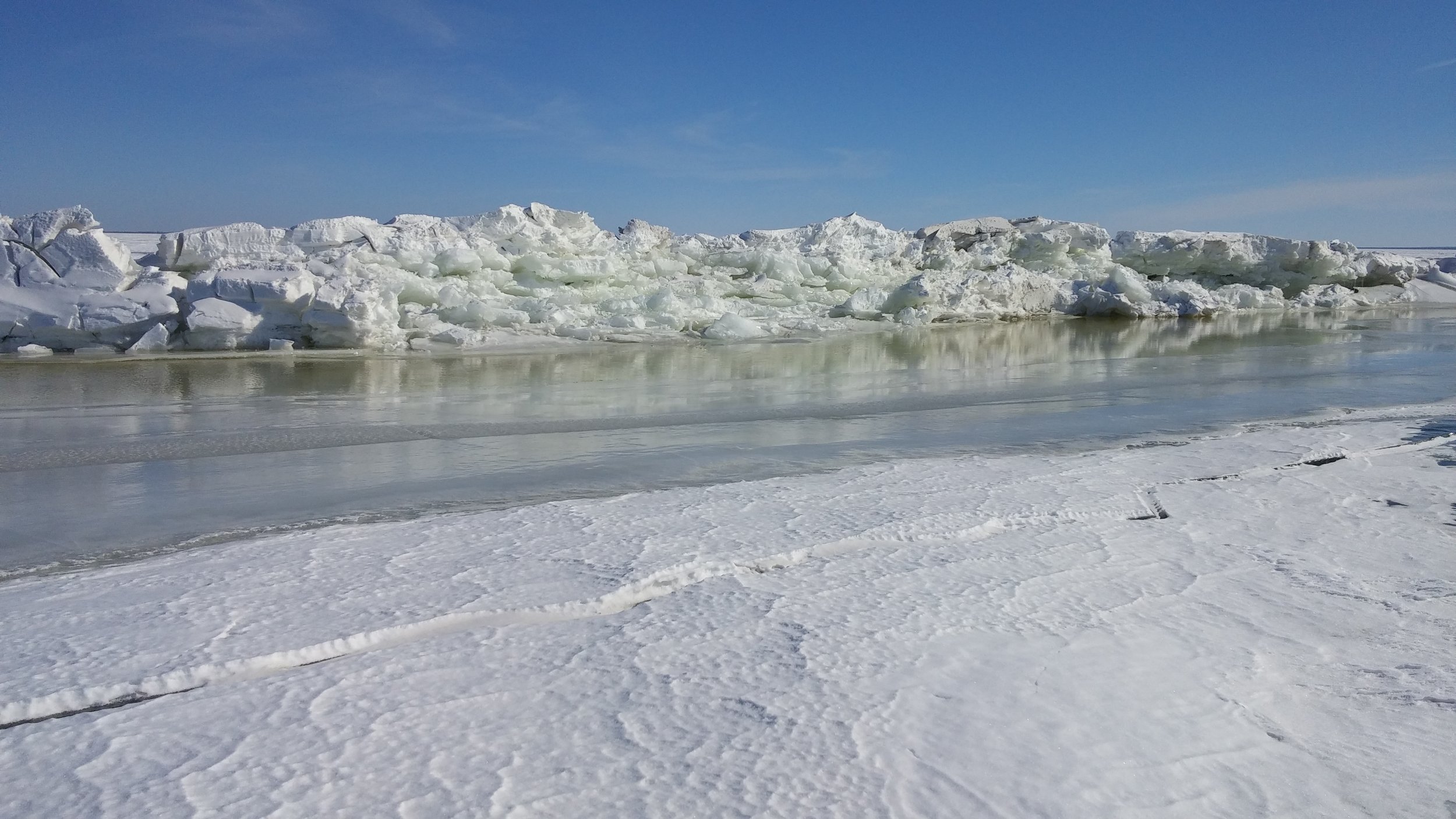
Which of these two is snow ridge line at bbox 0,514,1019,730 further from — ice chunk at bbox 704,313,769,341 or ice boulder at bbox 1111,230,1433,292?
ice boulder at bbox 1111,230,1433,292

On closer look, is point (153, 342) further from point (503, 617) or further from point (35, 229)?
point (503, 617)

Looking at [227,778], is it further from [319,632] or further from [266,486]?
[266,486]

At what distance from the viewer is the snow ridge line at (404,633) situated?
1.76m

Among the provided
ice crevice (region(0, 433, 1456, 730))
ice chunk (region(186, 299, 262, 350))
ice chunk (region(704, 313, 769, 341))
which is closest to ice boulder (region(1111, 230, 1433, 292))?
ice chunk (region(704, 313, 769, 341))

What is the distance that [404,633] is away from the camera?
81.9 inches

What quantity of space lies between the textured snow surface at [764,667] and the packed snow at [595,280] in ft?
27.5

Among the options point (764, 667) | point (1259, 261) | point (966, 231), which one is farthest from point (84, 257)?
point (1259, 261)

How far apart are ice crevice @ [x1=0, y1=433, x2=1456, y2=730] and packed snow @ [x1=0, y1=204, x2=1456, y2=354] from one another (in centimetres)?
864

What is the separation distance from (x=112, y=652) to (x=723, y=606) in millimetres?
1280

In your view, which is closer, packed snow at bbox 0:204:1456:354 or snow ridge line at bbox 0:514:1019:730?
snow ridge line at bbox 0:514:1019:730

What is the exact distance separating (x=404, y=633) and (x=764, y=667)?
0.80m

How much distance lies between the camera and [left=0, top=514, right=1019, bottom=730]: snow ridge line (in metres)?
1.76

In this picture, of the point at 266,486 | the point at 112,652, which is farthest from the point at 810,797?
the point at 266,486

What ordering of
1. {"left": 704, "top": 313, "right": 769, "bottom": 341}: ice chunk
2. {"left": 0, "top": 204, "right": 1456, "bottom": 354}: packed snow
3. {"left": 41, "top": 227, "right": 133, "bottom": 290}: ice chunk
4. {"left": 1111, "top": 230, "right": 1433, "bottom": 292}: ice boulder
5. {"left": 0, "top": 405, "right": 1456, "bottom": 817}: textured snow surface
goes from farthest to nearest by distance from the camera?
{"left": 1111, "top": 230, "right": 1433, "bottom": 292}: ice boulder < {"left": 704, "top": 313, "right": 769, "bottom": 341}: ice chunk < {"left": 41, "top": 227, "right": 133, "bottom": 290}: ice chunk < {"left": 0, "top": 204, "right": 1456, "bottom": 354}: packed snow < {"left": 0, "top": 405, "right": 1456, "bottom": 817}: textured snow surface
